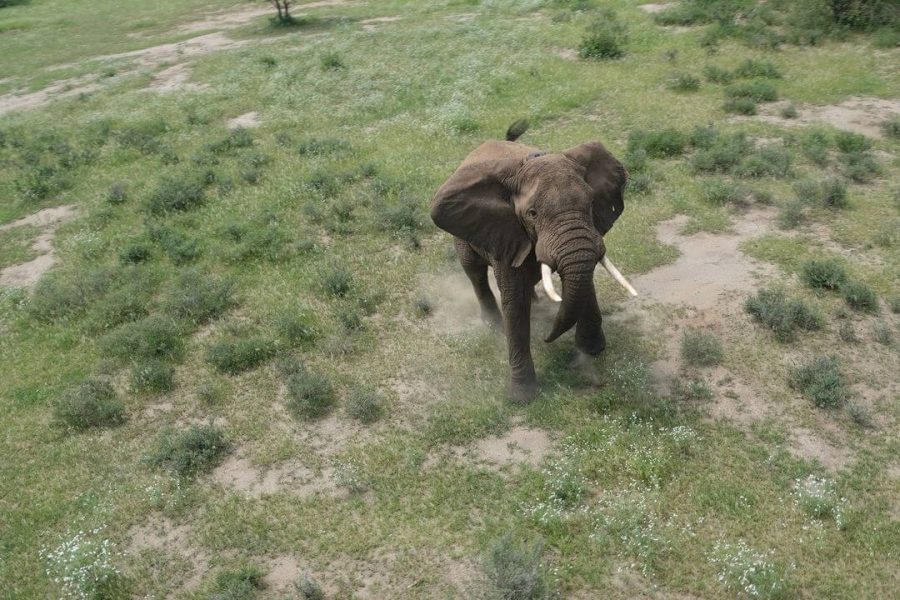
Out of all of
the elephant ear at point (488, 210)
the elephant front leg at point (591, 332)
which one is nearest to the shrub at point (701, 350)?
the elephant front leg at point (591, 332)

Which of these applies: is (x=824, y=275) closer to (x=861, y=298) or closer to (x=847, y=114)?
(x=861, y=298)

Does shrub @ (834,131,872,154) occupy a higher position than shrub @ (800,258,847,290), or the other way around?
shrub @ (834,131,872,154)

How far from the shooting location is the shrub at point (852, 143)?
14.4 metres

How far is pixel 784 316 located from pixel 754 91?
9876 millimetres

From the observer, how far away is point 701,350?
9.36 metres

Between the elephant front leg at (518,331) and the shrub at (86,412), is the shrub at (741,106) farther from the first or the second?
the shrub at (86,412)

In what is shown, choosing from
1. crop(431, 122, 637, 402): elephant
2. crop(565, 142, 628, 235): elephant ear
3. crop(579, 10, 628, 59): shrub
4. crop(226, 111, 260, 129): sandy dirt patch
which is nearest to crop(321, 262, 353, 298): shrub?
crop(431, 122, 637, 402): elephant

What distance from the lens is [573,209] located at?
758cm

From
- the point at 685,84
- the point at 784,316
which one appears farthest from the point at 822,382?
the point at 685,84

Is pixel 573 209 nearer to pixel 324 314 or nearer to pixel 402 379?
pixel 402 379

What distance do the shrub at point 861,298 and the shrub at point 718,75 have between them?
10.4 m

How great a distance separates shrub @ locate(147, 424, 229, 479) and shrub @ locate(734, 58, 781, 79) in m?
16.5

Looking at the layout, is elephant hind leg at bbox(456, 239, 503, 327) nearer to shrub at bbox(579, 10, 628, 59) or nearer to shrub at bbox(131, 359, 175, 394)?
shrub at bbox(131, 359, 175, 394)

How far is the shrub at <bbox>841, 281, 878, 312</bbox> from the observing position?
10039 mm
